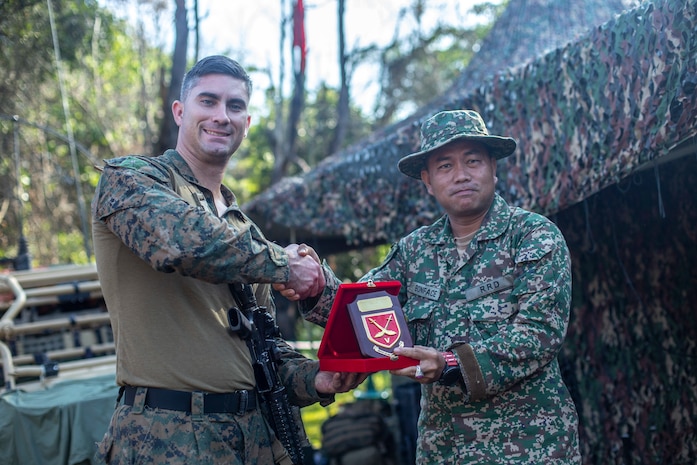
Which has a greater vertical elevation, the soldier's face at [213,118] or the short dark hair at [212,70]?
the short dark hair at [212,70]

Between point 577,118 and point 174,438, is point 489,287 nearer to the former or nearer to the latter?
point 174,438

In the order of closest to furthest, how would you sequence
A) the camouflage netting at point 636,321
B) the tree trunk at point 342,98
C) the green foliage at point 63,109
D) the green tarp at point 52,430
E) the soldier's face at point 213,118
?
1. the soldier's face at point 213,118
2. the green tarp at point 52,430
3. the camouflage netting at point 636,321
4. the green foliage at point 63,109
5. the tree trunk at point 342,98

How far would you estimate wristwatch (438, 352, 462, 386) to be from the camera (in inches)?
97.3

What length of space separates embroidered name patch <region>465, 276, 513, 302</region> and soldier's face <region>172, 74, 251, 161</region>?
106 centimetres

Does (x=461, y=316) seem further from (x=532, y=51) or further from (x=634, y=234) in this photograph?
(x=532, y=51)

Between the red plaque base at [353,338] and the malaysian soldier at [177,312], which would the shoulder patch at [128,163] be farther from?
the red plaque base at [353,338]

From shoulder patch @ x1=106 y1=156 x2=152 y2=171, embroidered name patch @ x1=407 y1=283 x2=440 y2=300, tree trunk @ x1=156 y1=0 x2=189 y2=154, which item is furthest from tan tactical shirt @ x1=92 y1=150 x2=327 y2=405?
tree trunk @ x1=156 y1=0 x2=189 y2=154

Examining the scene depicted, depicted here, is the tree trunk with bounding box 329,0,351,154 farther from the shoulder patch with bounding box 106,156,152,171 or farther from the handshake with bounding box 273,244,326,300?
the shoulder patch with bounding box 106,156,152,171

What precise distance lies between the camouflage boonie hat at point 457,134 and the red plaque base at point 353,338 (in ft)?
2.09

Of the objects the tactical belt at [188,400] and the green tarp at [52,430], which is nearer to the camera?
the tactical belt at [188,400]

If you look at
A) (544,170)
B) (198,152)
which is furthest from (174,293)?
(544,170)

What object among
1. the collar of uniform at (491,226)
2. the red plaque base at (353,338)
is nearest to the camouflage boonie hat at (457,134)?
the collar of uniform at (491,226)

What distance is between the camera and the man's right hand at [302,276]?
2.64 m

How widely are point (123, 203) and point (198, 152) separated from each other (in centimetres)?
50
